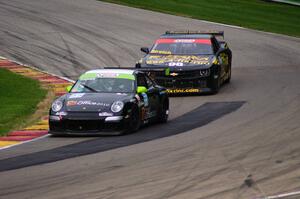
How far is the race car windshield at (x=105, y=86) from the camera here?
17672 mm

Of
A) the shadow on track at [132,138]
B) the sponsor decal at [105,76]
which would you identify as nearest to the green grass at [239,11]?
the shadow on track at [132,138]

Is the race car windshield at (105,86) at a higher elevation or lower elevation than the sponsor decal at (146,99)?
higher

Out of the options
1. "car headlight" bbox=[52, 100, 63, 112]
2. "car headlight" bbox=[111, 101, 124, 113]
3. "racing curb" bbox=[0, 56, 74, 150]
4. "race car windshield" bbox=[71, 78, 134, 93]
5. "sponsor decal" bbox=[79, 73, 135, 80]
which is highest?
"sponsor decal" bbox=[79, 73, 135, 80]

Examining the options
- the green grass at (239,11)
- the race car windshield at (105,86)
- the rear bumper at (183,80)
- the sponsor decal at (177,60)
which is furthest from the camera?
the green grass at (239,11)

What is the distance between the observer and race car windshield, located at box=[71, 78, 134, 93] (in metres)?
17.7

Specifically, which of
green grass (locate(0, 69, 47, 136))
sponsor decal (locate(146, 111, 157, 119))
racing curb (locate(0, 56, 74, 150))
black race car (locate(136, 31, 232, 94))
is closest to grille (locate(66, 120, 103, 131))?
racing curb (locate(0, 56, 74, 150))

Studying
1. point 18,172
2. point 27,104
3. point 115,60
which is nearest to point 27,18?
point 115,60

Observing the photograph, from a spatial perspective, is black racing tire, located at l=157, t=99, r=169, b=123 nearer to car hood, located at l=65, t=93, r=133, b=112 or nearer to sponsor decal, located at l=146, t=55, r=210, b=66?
car hood, located at l=65, t=93, r=133, b=112

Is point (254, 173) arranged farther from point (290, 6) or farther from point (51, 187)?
point (290, 6)

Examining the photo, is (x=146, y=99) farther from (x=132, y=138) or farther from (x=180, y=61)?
(x=180, y=61)

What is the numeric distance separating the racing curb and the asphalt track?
45cm

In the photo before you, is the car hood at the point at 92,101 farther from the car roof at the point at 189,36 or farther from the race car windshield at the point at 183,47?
the car roof at the point at 189,36

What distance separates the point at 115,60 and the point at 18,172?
1597 cm

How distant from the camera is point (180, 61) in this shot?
75.9 ft
